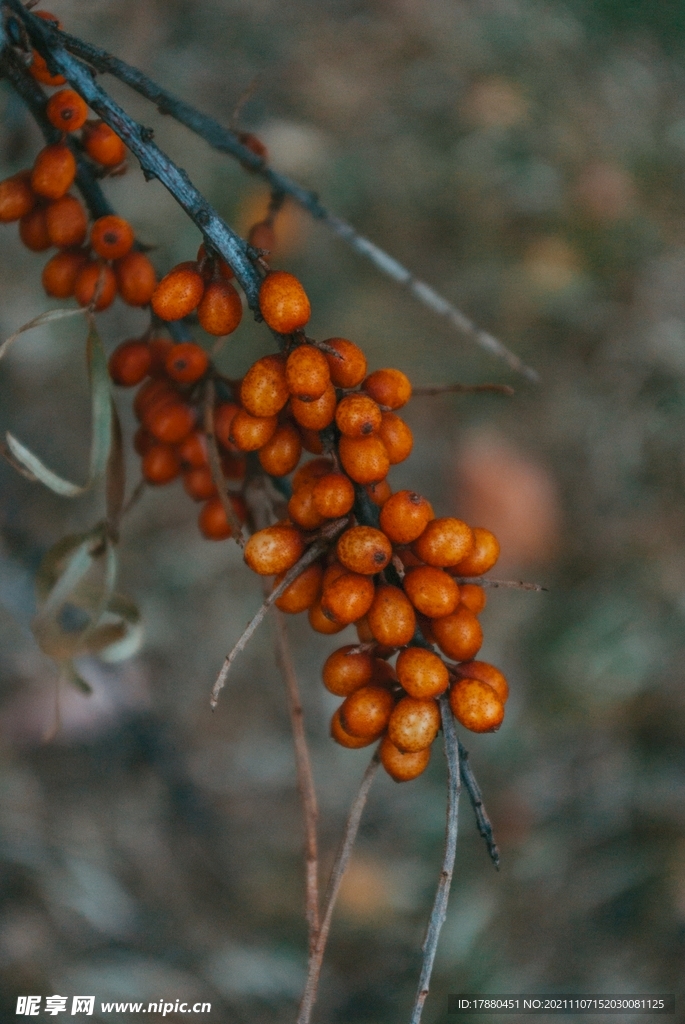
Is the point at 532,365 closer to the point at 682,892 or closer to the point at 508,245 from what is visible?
the point at 508,245

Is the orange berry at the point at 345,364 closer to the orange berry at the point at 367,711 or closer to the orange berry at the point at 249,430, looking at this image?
the orange berry at the point at 249,430

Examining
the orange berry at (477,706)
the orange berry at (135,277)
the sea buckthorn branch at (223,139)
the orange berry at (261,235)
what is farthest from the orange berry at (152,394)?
the orange berry at (477,706)

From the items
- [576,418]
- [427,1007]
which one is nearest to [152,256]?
[576,418]

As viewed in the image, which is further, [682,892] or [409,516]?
[682,892]

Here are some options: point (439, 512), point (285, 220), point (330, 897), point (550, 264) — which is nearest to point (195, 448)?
point (330, 897)

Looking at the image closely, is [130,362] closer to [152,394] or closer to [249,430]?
[152,394]

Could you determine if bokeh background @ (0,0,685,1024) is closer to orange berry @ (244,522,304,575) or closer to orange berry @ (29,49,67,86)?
orange berry @ (29,49,67,86)

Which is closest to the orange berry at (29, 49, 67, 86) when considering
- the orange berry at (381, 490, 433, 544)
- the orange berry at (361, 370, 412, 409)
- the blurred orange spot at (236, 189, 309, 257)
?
the orange berry at (361, 370, 412, 409)
